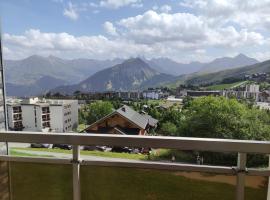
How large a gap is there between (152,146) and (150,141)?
3cm

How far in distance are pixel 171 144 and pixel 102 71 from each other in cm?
257

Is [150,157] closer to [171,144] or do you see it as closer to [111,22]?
[171,144]

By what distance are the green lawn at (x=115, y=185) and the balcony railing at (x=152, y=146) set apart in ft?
0.12

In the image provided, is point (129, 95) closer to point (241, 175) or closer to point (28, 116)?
point (28, 116)

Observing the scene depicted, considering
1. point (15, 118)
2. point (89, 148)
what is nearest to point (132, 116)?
point (15, 118)

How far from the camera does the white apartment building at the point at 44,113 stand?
240cm

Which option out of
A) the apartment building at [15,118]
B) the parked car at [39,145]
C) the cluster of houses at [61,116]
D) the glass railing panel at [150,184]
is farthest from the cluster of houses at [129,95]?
the glass railing panel at [150,184]

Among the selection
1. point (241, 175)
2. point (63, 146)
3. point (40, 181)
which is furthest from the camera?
point (40, 181)

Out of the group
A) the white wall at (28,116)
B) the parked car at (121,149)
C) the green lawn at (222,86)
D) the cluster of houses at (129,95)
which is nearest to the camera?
the parked car at (121,149)

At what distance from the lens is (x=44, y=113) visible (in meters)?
2.94

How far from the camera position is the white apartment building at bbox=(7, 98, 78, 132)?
2.40 m

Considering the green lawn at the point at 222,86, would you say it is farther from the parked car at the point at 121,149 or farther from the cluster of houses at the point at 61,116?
the parked car at the point at 121,149

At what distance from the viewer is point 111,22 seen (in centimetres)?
392

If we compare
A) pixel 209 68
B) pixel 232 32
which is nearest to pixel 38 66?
pixel 209 68
